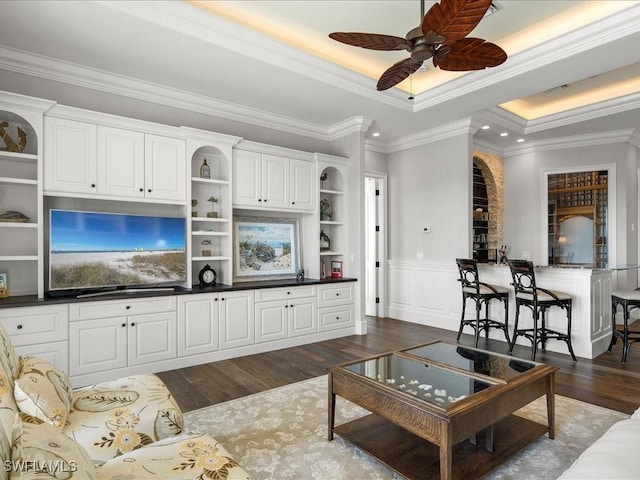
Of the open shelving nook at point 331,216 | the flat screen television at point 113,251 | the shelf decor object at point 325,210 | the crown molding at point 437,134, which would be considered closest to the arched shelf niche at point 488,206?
the crown molding at point 437,134

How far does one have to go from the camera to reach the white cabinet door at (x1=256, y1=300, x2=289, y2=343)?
14.8 ft

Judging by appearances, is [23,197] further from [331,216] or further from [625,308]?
[625,308]

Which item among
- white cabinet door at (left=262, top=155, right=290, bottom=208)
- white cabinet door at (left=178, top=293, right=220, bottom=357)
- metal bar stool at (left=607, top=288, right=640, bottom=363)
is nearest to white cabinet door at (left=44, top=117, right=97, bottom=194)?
white cabinet door at (left=178, top=293, right=220, bottom=357)

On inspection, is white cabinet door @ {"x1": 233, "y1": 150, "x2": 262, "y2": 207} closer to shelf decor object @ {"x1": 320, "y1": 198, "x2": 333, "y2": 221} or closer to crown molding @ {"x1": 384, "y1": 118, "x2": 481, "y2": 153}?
shelf decor object @ {"x1": 320, "y1": 198, "x2": 333, "y2": 221}

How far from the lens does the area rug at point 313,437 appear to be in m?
2.15

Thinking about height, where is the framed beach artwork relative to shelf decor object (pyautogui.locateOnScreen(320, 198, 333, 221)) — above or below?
below

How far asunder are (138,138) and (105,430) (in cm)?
305

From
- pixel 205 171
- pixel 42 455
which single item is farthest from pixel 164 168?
pixel 42 455

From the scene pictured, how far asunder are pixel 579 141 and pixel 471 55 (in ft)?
16.2

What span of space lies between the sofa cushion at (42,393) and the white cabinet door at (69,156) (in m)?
2.26

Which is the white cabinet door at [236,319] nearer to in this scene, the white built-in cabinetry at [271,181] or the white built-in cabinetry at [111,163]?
the white built-in cabinetry at [271,181]

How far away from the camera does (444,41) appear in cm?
256

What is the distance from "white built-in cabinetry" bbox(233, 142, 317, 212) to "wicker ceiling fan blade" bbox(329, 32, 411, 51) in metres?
2.35

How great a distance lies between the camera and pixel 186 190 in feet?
13.9
